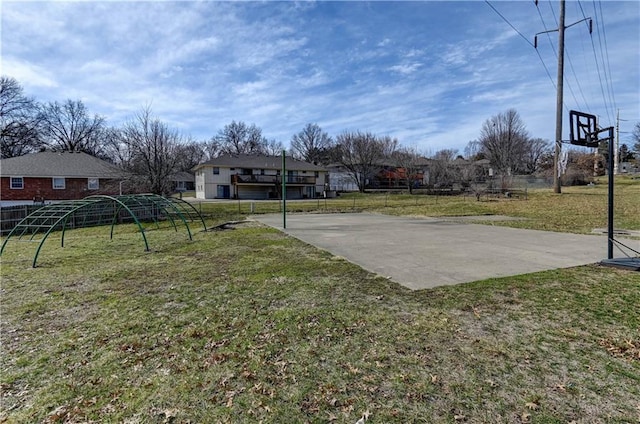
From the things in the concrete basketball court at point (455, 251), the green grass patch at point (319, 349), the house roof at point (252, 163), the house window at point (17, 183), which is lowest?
the green grass patch at point (319, 349)

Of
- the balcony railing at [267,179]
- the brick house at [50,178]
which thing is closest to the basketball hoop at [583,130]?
the brick house at [50,178]

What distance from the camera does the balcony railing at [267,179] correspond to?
4344cm

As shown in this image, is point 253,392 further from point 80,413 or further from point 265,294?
point 265,294

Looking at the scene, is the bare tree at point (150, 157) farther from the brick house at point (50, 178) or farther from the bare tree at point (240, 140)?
the bare tree at point (240, 140)

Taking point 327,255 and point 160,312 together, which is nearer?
point 160,312

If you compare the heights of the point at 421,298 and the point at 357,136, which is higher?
the point at 357,136

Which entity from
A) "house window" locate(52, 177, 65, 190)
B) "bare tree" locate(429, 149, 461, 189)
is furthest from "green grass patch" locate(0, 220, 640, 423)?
"bare tree" locate(429, 149, 461, 189)

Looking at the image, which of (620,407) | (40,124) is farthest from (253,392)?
(40,124)

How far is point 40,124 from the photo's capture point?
44250mm

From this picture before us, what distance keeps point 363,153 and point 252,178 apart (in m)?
17.8

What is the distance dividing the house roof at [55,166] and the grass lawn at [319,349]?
26.3 metres

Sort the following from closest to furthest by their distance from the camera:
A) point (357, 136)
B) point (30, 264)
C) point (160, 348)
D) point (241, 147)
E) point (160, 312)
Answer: point (160, 348) < point (160, 312) < point (30, 264) < point (357, 136) < point (241, 147)

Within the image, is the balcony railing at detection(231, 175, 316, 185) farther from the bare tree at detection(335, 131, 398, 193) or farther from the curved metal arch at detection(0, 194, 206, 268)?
the curved metal arch at detection(0, 194, 206, 268)

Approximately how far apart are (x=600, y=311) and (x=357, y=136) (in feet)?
164
